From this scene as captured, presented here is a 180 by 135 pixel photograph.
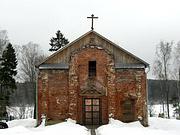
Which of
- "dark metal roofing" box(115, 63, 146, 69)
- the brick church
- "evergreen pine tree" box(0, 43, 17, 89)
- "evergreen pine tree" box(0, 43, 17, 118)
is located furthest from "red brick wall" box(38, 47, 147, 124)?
"evergreen pine tree" box(0, 43, 17, 89)

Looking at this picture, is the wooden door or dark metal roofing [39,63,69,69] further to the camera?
dark metal roofing [39,63,69,69]

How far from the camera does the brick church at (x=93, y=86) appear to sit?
27.5 m

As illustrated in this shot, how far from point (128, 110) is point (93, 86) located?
3156 millimetres

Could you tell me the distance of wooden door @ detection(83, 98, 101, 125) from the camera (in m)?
27.7

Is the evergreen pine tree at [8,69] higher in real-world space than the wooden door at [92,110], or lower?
higher

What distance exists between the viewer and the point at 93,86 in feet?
90.6

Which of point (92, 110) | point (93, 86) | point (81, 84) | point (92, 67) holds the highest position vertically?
point (92, 67)

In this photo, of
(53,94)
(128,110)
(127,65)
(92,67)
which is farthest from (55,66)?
(128,110)

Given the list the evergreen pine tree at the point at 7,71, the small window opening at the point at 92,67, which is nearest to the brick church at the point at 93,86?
the small window opening at the point at 92,67

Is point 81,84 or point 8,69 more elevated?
Answer: point 8,69

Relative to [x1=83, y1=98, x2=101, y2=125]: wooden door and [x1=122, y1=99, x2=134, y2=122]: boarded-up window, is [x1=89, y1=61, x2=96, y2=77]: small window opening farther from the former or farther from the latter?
[x1=122, y1=99, x2=134, y2=122]: boarded-up window

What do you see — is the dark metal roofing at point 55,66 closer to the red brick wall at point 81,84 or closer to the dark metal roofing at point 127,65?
the red brick wall at point 81,84

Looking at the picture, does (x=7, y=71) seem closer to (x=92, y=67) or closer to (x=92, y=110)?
(x=92, y=67)

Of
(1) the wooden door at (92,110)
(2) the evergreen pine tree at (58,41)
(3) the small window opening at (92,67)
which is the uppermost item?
(2) the evergreen pine tree at (58,41)
